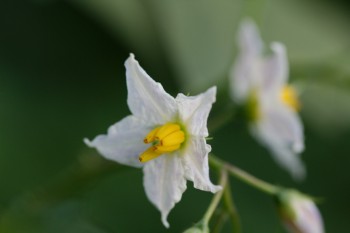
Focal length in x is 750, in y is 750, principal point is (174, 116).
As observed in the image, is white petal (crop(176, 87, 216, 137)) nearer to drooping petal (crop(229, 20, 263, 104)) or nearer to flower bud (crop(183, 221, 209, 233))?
flower bud (crop(183, 221, 209, 233))

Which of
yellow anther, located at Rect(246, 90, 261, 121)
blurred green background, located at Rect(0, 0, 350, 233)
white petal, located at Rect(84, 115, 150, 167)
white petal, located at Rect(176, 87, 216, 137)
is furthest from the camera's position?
blurred green background, located at Rect(0, 0, 350, 233)

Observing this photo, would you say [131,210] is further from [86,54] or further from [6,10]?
[6,10]

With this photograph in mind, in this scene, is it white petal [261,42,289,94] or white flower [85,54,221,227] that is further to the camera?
white petal [261,42,289,94]

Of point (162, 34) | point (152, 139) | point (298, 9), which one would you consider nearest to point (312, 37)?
point (298, 9)

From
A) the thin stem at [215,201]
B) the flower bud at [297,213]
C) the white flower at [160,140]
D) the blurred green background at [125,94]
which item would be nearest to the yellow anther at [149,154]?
the white flower at [160,140]

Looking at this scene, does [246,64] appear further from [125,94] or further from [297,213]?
[125,94]

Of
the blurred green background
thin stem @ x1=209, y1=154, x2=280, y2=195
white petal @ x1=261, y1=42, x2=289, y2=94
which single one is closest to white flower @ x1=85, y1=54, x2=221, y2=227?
thin stem @ x1=209, y1=154, x2=280, y2=195
